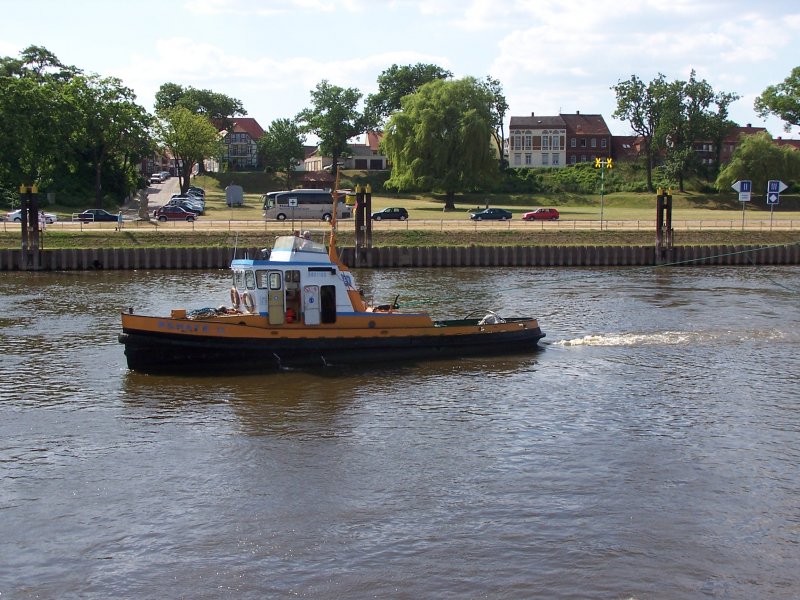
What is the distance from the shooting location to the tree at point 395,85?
412 ft

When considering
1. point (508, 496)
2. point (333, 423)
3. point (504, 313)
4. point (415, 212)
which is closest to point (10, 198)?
point (415, 212)

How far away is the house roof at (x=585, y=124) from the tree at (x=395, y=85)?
65.9 ft

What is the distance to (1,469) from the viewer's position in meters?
19.2

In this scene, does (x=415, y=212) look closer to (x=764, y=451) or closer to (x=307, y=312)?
(x=307, y=312)

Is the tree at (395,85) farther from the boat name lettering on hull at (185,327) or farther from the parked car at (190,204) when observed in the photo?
the boat name lettering on hull at (185,327)

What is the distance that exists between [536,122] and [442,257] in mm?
78200

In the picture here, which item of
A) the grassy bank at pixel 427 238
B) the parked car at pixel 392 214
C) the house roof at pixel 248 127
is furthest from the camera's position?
the house roof at pixel 248 127

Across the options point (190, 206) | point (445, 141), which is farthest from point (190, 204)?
point (445, 141)

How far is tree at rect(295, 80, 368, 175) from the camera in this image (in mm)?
120875

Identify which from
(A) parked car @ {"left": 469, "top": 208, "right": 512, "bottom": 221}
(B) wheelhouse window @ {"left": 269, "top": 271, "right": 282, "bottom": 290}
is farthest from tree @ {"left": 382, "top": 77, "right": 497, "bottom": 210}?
(B) wheelhouse window @ {"left": 269, "top": 271, "right": 282, "bottom": 290}

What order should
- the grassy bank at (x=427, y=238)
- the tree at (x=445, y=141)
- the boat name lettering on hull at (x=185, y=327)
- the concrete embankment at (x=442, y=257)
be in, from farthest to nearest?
the tree at (x=445, y=141) < the grassy bank at (x=427, y=238) < the concrete embankment at (x=442, y=257) < the boat name lettering on hull at (x=185, y=327)

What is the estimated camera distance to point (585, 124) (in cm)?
13188

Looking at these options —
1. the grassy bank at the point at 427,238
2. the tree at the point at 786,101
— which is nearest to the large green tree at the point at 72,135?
the grassy bank at the point at 427,238

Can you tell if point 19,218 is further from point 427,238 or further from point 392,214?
point 427,238
